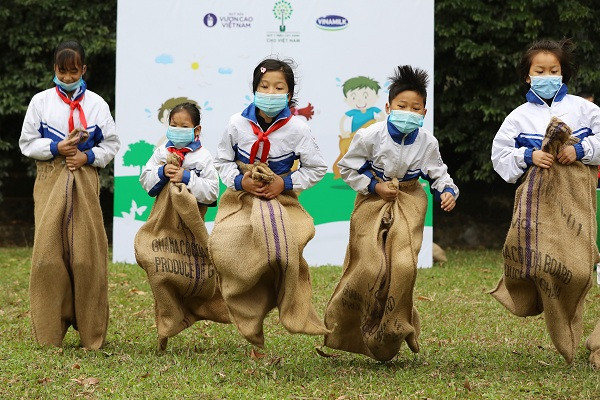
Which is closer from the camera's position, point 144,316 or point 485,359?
point 485,359

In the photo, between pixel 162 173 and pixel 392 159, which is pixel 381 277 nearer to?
pixel 392 159

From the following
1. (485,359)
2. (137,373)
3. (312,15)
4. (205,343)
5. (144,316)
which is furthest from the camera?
(312,15)

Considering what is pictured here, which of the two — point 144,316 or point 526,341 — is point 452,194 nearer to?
point 526,341

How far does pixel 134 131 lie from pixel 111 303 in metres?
2.77

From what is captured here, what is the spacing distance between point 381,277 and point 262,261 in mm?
714

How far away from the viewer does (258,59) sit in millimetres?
11695

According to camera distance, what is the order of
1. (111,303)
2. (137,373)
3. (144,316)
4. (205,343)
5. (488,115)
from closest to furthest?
1. (137,373)
2. (205,343)
3. (144,316)
4. (111,303)
5. (488,115)

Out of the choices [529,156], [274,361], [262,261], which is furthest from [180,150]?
[529,156]

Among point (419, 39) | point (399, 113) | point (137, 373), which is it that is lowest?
point (137, 373)

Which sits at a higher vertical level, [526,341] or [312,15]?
[312,15]

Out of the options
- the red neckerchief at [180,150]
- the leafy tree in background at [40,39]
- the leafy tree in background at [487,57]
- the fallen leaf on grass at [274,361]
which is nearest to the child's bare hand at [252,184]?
the red neckerchief at [180,150]

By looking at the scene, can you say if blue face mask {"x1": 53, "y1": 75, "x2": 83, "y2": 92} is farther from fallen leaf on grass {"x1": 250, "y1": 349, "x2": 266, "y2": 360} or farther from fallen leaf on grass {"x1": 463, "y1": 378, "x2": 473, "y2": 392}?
fallen leaf on grass {"x1": 463, "y1": 378, "x2": 473, "y2": 392}

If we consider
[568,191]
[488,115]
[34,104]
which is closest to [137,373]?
[34,104]

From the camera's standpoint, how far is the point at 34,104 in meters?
7.17
